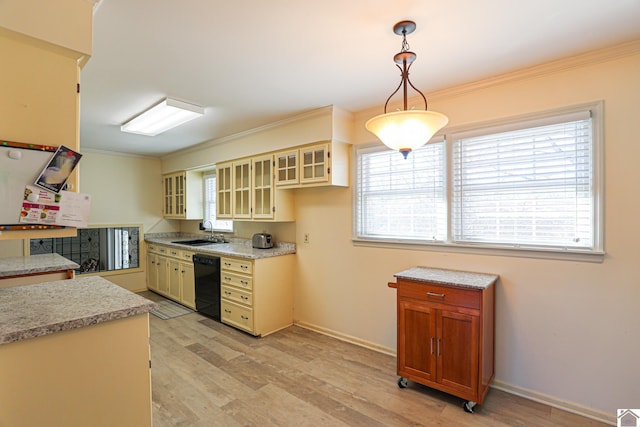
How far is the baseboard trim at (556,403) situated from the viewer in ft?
7.00

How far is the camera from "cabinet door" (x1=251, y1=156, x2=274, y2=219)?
12.8ft

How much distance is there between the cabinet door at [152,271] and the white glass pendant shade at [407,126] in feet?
16.0

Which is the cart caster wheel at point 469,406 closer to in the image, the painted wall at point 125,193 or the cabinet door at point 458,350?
the cabinet door at point 458,350

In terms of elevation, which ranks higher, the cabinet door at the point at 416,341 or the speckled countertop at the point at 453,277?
the speckled countertop at the point at 453,277

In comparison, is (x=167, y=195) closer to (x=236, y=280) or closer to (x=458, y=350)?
(x=236, y=280)

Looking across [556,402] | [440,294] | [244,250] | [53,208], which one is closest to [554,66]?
[440,294]

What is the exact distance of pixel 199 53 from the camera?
6.98 feet

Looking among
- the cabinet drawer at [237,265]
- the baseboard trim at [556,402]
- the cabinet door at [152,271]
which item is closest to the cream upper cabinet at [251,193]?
the cabinet drawer at [237,265]

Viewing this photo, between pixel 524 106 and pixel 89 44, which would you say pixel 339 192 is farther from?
pixel 89 44

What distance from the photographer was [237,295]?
3752mm

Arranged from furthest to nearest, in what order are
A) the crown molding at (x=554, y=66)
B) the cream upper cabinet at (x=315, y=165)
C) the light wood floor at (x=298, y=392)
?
the cream upper cabinet at (x=315, y=165)
the light wood floor at (x=298, y=392)
the crown molding at (x=554, y=66)

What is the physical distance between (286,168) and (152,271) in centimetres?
341

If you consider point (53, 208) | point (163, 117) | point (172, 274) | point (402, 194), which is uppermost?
point (163, 117)

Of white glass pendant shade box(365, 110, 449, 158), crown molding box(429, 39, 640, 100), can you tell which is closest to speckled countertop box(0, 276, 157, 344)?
white glass pendant shade box(365, 110, 449, 158)
